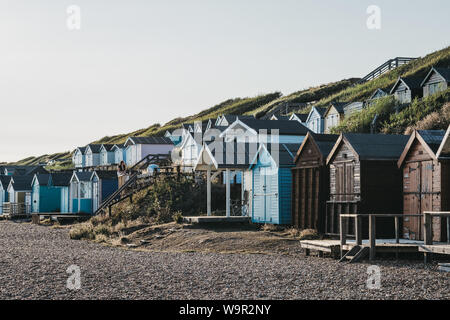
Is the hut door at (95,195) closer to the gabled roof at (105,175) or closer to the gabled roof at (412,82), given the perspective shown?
the gabled roof at (105,175)

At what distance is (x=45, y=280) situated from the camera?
15430 millimetres

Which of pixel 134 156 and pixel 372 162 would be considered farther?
pixel 134 156

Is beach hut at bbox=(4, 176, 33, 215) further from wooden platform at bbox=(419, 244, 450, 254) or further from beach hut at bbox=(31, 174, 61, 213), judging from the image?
wooden platform at bbox=(419, 244, 450, 254)

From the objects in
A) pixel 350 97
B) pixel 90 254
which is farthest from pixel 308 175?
pixel 350 97

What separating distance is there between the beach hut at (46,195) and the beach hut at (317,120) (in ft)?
81.1

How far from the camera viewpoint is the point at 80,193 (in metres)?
50.5

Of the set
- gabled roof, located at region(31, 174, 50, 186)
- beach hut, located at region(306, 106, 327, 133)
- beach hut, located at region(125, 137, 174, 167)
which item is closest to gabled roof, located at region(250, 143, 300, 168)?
gabled roof, located at region(31, 174, 50, 186)

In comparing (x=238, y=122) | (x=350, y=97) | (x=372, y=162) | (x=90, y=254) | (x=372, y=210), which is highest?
(x=350, y=97)

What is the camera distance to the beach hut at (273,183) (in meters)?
27.4

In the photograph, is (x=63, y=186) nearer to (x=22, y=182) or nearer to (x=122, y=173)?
(x=22, y=182)

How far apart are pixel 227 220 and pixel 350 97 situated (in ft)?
170

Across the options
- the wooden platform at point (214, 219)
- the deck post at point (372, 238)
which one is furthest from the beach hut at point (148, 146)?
the deck post at point (372, 238)

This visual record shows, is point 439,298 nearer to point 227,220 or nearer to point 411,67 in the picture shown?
point 227,220

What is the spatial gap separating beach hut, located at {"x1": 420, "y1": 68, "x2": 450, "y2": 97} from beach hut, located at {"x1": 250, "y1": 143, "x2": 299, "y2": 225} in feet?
94.1
